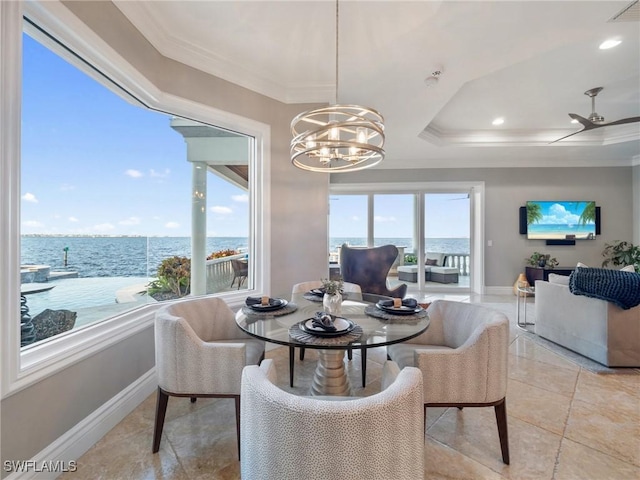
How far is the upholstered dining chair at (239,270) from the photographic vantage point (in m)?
3.11

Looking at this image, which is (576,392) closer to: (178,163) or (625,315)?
(625,315)

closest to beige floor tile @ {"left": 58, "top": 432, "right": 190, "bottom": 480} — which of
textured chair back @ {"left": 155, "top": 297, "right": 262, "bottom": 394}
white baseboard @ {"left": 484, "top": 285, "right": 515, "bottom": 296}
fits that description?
textured chair back @ {"left": 155, "top": 297, "right": 262, "bottom": 394}

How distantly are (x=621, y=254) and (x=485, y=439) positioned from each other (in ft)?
20.2

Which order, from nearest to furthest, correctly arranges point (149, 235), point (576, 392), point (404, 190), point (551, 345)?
1. point (576, 392)
2. point (149, 235)
3. point (551, 345)
4. point (404, 190)

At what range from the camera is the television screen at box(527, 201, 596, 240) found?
18.7 feet

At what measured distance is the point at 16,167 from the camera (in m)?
1.32

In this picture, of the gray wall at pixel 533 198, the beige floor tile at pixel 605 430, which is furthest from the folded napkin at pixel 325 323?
the gray wall at pixel 533 198

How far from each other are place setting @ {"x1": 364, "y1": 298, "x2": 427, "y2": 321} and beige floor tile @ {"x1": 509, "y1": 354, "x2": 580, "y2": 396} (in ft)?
4.69

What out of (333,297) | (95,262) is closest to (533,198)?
(333,297)

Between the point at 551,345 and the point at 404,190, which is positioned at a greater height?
the point at 404,190

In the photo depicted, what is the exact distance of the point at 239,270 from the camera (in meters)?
3.15

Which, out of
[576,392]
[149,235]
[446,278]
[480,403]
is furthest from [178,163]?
[446,278]

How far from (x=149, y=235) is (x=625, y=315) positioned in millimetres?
4329

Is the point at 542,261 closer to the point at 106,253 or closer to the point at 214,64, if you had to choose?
the point at 214,64
